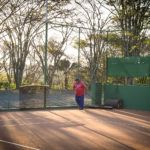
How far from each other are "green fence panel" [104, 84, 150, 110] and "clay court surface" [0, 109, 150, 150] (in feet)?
10.6

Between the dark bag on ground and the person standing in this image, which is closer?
the person standing

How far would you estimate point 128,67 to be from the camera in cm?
1539

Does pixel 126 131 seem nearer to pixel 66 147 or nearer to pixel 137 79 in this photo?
pixel 66 147

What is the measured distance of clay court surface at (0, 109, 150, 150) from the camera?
7.06 meters

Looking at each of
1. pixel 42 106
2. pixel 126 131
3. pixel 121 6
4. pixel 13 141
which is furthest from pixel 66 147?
pixel 121 6

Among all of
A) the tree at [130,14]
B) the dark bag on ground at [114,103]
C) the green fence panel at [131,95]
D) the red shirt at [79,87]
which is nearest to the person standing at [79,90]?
the red shirt at [79,87]

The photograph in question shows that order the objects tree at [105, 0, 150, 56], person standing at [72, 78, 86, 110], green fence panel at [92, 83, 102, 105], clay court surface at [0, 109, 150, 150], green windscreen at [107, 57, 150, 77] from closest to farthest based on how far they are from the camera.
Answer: clay court surface at [0, 109, 150, 150]
person standing at [72, 78, 86, 110]
green windscreen at [107, 57, 150, 77]
green fence panel at [92, 83, 102, 105]
tree at [105, 0, 150, 56]

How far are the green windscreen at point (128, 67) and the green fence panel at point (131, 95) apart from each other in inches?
26.9

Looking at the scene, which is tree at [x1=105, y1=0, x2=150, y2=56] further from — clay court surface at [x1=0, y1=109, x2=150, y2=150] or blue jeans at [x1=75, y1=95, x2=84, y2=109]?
clay court surface at [x1=0, y1=109, x2=150, y2=150]

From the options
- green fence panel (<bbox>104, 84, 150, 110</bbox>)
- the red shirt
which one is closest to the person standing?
the red shirt

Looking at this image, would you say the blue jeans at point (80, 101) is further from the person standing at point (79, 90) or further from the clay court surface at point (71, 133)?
the clay court surface at point (71, 133)

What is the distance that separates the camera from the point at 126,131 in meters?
9.02

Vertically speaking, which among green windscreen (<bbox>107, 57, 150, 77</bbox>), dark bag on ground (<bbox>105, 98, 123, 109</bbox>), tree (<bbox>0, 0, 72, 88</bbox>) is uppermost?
tree (<bbox>0, 0, 72, 88</bbox>)

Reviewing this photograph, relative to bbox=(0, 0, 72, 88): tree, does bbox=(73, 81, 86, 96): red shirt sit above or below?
below
